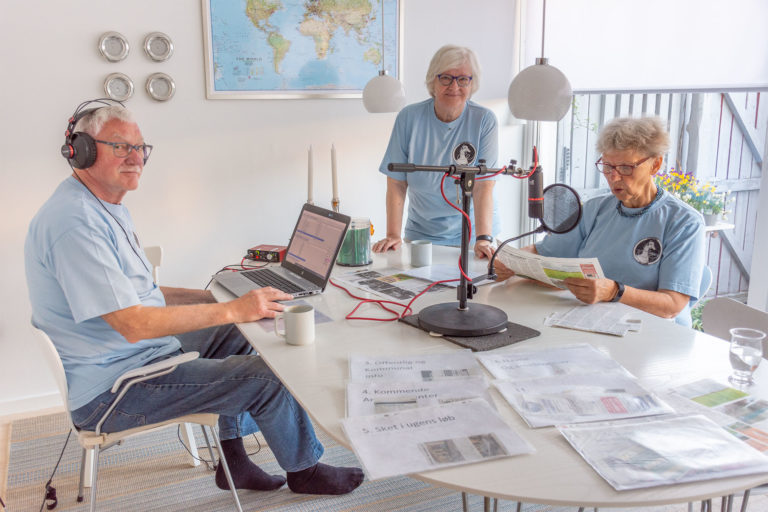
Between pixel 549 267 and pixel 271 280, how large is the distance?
36.7 inches

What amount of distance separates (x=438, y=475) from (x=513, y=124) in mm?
3111

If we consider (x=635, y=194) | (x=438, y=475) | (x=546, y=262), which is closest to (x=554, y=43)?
(x=635, y=194)

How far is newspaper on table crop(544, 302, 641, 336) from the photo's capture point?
157 centimetres

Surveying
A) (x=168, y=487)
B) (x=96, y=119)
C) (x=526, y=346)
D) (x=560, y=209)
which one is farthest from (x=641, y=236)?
(x=168, y=487)

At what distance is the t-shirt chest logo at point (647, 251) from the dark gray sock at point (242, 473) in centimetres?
146

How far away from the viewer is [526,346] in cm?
146

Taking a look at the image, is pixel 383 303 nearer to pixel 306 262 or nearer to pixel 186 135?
pixel 306 262

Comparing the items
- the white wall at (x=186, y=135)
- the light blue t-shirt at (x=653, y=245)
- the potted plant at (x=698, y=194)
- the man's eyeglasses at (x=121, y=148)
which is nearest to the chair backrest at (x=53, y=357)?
the man's eyeglasses at (x=121, y=148)

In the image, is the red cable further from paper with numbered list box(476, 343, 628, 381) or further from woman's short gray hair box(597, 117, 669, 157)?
woman's short gray hair box(597, 117, 669, 157)

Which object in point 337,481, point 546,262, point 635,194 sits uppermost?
point 635,194

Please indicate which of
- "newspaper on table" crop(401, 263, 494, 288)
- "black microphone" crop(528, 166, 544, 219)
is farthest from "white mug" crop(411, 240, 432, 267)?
"black microphone" crop(528, 166, 544, 219)

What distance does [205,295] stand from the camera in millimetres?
2125

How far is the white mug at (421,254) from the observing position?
2273 mm

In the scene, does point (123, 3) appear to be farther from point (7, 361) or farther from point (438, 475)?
point (438, 475)
